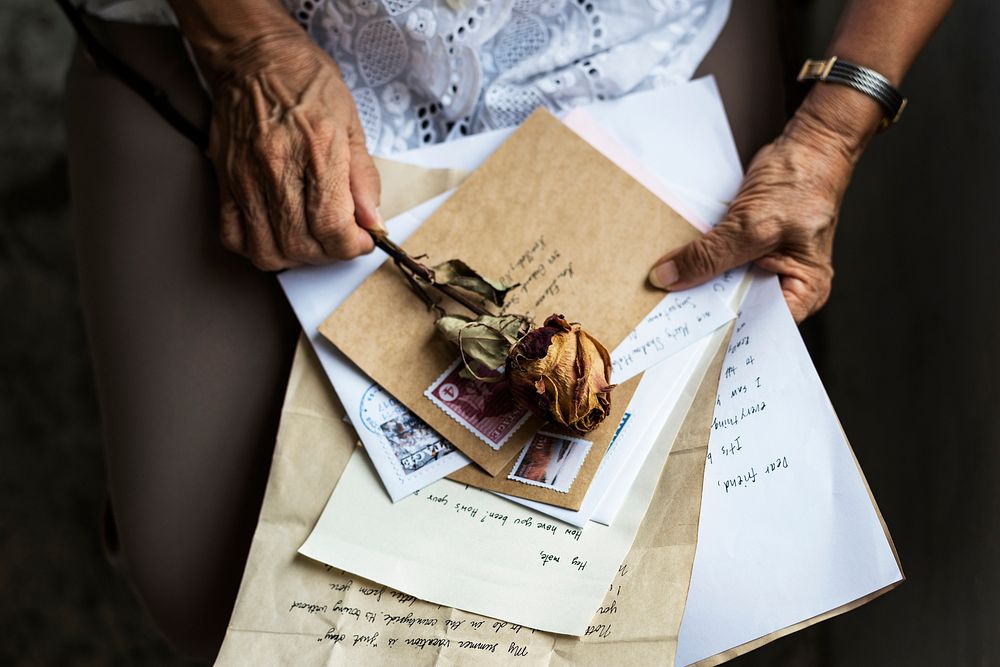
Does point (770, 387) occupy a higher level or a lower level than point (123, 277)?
higher

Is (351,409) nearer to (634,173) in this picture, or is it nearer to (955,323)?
(634,173)

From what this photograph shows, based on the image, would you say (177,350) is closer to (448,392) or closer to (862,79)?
(448,392)

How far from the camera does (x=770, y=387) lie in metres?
0.75

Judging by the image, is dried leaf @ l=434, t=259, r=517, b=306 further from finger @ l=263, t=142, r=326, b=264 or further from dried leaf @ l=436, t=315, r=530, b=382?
finger @ l=263, t=142, r=326, b=264

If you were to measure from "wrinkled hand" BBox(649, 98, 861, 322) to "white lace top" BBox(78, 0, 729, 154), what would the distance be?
159 millimetres

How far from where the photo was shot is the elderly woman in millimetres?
795

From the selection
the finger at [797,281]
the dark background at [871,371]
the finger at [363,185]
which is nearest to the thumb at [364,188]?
the finger at [363,185]

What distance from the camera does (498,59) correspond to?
0.87m

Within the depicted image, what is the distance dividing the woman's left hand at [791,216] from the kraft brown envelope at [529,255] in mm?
36

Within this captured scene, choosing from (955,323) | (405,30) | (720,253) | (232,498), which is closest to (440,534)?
(232,498)

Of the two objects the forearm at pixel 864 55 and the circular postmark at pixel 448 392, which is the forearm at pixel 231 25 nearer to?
the circular postmark at pixel 448 392

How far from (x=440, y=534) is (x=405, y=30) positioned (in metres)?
0.49

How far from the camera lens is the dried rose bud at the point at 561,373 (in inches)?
25.9

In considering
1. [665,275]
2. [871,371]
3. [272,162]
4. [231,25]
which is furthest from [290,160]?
[871,371]
